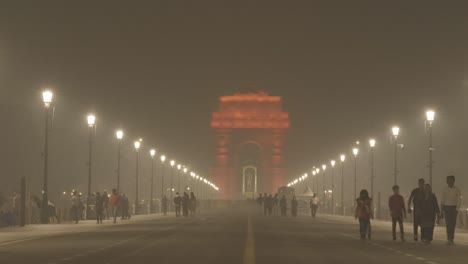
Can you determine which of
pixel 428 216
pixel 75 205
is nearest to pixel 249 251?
pixel 428 216

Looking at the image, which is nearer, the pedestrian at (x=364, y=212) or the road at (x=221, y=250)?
the road at (x=221, y=250)

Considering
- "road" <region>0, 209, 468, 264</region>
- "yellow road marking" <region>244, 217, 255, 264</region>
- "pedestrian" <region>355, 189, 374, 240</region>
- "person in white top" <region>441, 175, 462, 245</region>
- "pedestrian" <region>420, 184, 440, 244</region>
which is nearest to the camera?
"yellow road marking" <region>244, 217, 255, 264</region>

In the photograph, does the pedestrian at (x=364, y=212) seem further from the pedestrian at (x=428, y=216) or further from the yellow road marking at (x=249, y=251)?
the yellow road marking at (x=249, y=251)

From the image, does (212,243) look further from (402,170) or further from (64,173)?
(402,170)

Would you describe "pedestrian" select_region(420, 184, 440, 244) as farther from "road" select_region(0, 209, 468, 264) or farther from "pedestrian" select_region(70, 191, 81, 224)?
"pedestrian" select_region(70, 191, 81, 224)

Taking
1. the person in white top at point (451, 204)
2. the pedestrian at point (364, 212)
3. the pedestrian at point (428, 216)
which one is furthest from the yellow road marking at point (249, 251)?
the person in white top at point (451, 204)

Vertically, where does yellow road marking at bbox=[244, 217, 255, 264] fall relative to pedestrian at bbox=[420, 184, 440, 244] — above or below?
below

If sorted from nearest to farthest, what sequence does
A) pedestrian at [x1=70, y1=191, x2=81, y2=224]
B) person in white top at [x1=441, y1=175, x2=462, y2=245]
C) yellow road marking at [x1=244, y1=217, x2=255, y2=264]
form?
yellow road marking at [x1=244, y1=217, x2=255, y2=264] < person in white top at [x1=441, y1=175, x2=462, y2=245] < pedestrian at [x1=70, y1=191, x2=81, y2=224]

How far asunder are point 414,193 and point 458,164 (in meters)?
101

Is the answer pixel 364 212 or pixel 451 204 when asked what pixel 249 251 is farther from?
pixel 364 212

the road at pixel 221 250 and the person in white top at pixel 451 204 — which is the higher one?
the person in white top at pixel 451 204

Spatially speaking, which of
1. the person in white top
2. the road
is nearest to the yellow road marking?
the road

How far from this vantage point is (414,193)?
38969 millimetres

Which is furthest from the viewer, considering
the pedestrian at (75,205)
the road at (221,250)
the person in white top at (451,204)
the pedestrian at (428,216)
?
the pedestrian at (75,205)
